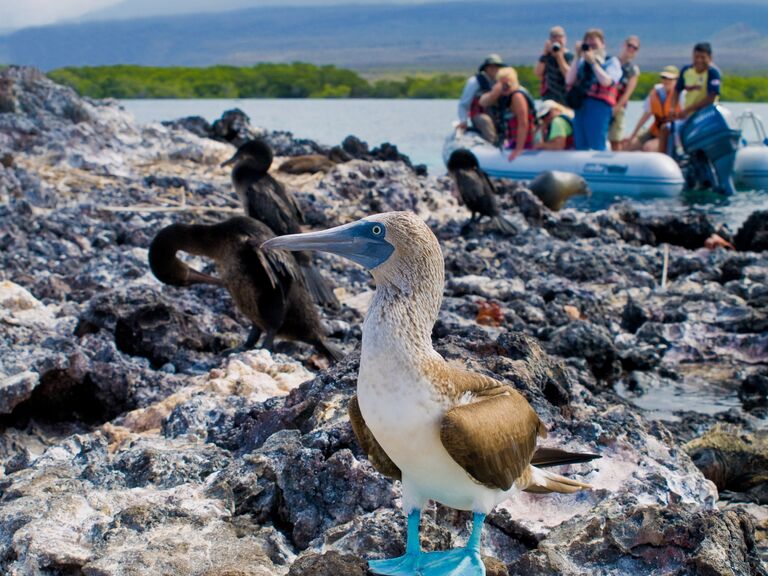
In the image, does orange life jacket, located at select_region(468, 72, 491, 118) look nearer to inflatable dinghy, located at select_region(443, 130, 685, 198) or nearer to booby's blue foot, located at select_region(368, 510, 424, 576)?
inflatable dinghy, located at select_region(443, 130, 685, 198)

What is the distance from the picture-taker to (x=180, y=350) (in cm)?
532

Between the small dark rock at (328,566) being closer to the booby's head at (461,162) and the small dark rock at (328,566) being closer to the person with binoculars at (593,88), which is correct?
the booby's head at (461,162)

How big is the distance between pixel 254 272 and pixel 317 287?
82 cm

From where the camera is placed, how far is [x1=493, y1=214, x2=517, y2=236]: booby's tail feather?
10242 millimetres

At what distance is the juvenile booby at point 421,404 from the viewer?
2262 millimetres

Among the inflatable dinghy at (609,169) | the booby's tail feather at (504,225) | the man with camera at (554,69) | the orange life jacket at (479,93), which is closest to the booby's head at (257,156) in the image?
the booby's tail feather at (504,225)

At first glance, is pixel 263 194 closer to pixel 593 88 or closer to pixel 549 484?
pixel 549 484

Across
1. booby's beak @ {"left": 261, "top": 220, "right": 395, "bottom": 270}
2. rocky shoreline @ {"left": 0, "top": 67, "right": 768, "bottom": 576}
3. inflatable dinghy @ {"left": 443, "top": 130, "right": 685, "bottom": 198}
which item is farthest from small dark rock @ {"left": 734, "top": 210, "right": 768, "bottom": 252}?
booby's beak @ {"left": 261, "top": 220, "right": 395, "bottom": 270}

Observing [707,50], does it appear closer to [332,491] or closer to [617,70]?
[617,70]

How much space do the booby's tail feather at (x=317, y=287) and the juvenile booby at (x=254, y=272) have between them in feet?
1.76

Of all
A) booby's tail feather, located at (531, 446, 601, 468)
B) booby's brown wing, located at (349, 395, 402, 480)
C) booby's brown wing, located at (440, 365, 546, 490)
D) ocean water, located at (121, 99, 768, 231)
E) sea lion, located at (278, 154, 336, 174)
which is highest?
booby's brown wing, located at (440, 365, 546, 490)

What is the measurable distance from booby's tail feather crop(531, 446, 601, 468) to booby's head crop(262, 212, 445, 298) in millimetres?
627

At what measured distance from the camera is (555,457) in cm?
271

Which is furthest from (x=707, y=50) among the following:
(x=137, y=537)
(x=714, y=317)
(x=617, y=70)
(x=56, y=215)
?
(x=137, y=537)
